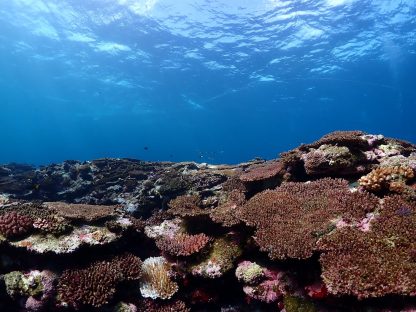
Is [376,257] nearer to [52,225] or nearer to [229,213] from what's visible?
[229,213]

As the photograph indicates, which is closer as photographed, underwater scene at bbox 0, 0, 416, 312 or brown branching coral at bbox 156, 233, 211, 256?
underwater scene at bbox 0, 0, 416, 312

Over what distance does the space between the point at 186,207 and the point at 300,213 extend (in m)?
3.12

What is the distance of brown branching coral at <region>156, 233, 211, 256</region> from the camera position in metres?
7.08

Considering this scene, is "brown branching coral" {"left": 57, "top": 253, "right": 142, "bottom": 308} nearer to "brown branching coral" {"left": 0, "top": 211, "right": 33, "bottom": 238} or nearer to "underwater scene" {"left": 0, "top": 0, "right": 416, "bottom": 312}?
"underwater scene" {"left": 0, "top": 0, "right": 416, "bottom": 312}

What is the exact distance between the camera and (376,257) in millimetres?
4938

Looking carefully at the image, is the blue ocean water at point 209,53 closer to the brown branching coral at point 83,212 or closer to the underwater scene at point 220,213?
the underwater scene at point 220,213

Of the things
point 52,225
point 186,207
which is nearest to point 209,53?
point 186,207

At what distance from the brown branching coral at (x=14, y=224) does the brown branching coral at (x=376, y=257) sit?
6484 mm

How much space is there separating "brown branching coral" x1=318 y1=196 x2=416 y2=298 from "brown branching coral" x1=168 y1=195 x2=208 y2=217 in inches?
129

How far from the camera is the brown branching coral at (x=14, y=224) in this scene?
7281 mm

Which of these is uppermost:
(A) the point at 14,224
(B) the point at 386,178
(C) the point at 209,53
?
(C) the point at 209,53

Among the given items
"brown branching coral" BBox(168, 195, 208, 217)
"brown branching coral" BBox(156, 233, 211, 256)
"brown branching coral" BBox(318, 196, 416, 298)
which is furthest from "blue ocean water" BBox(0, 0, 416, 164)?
"brown branching coral" BBox(318, 196, 416, 298)

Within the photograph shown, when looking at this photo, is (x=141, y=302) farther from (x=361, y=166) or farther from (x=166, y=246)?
(x=361, y=166)

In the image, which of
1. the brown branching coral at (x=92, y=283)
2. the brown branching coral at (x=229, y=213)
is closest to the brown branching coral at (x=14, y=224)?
the brown branching coral at (x=92, y=283)
